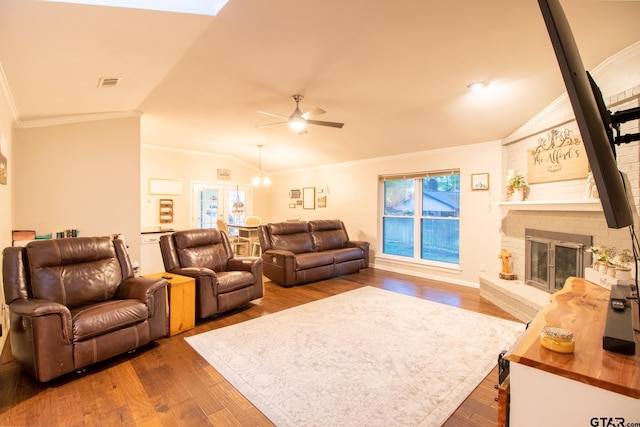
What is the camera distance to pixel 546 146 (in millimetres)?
3852

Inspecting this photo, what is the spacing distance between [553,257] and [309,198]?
17.8ft

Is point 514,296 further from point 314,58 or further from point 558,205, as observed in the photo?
point 314,58

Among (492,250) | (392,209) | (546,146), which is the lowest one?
(492,250)

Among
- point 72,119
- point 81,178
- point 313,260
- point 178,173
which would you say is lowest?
point 313,260

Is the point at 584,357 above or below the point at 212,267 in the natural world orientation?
above

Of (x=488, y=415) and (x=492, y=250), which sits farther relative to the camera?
(x=492, y=250)

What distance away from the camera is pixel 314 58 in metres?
3.01

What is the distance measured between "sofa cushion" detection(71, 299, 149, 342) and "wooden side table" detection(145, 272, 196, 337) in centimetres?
41

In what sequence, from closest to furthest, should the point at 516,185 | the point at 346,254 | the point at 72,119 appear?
A: the point at 72,119
the point at 516,185
the point at 346,254

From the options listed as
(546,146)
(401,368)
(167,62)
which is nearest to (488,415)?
(401,368)

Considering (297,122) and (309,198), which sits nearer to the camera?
(297,122)

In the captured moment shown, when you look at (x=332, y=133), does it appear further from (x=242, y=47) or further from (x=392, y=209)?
(x=242, y=47)

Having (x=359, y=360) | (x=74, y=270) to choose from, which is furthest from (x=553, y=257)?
(x=74, y=270)

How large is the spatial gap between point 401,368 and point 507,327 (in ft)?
5.17
